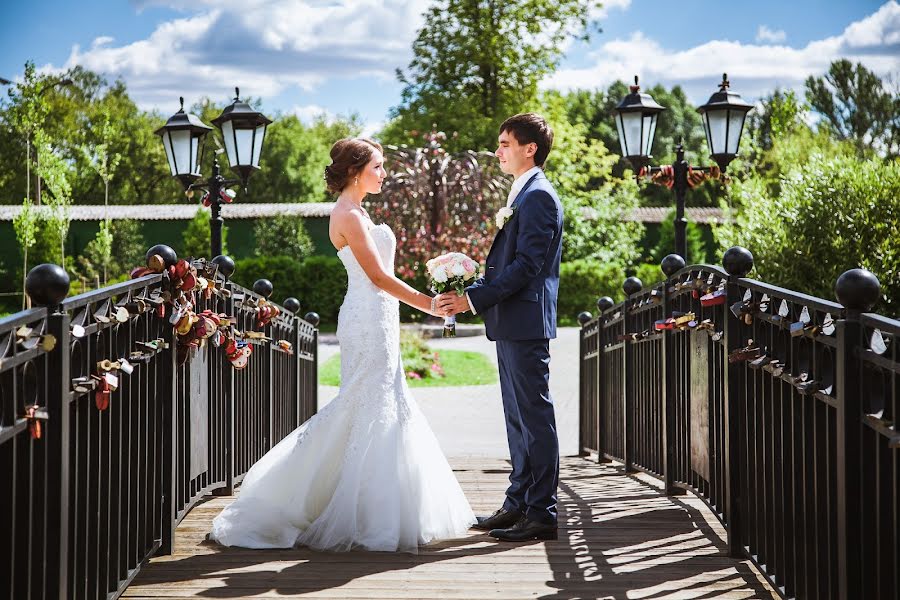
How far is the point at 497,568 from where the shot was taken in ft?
13.2

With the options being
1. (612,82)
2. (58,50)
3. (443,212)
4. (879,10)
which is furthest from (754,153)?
(879,10)

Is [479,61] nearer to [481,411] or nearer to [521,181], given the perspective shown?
[481,411]

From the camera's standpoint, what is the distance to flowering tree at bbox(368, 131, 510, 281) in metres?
27.3

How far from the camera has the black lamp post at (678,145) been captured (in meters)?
9.99

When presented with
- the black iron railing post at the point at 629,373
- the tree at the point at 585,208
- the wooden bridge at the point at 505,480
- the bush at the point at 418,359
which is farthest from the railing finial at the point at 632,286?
the tree at the point at 585,208

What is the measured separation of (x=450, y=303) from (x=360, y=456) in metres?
0.82

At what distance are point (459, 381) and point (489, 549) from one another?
13098 millimetres

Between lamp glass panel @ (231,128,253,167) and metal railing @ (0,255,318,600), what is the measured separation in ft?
15.8

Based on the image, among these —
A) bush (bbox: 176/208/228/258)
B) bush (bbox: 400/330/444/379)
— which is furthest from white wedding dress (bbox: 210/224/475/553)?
bush (bbox: 176/208/228/258)

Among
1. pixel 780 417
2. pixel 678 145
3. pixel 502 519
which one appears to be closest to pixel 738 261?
pixel 780 417

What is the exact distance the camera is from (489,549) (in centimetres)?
438

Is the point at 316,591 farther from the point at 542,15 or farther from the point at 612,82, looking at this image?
the point at 612,82

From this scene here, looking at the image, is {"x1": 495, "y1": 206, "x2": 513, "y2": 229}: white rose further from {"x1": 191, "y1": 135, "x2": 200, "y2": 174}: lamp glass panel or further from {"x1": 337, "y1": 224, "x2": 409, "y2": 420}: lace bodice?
{"x1": 191, "y1": 135, "x2": 200, "y2": 174}: lamp glass panel

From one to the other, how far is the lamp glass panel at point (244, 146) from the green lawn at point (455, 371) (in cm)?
618
